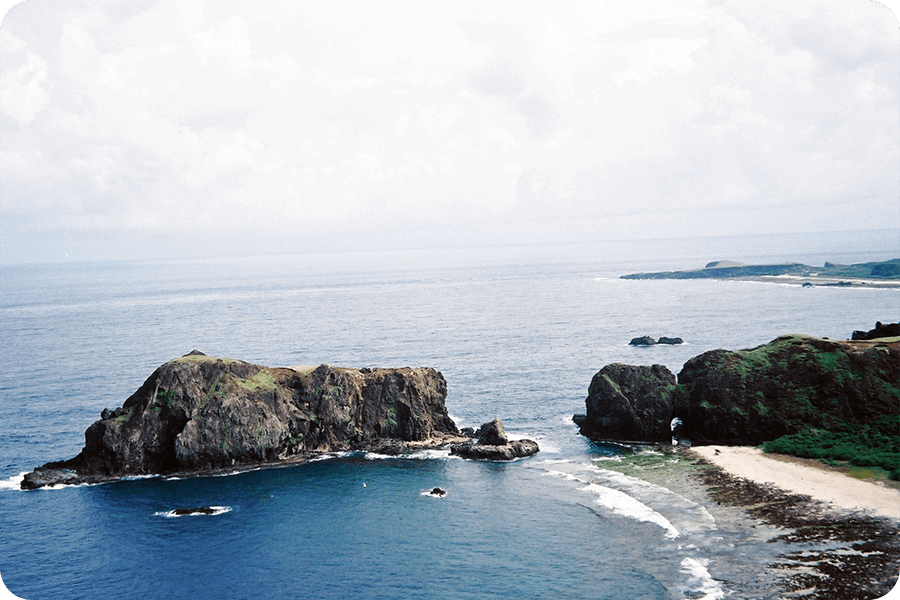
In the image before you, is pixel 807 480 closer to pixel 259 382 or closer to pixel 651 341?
pixel 259 382

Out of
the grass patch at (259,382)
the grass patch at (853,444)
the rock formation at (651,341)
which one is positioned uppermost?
the grass patch at (259,382)

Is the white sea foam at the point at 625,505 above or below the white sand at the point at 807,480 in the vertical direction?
below

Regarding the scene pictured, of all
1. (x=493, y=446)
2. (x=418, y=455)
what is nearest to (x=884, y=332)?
(x=493, y=446)

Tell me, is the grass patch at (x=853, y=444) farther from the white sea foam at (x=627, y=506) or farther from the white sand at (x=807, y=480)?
the white sea foam at (x=627, y=506)

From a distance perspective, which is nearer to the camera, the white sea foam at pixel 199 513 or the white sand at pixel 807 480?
the white sand at pixel 807 480

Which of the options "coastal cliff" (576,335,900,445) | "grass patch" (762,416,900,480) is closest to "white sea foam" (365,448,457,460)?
"coastal cliff" (576,335,900,445)

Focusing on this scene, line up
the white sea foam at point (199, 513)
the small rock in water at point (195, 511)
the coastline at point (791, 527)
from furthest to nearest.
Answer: the small rock in water at point (195, 511), the white sea foam at point (199, 513), the coastline at point (791, 527)

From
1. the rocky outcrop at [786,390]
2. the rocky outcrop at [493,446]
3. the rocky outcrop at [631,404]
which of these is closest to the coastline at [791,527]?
the rocky outcrop at [786,390]

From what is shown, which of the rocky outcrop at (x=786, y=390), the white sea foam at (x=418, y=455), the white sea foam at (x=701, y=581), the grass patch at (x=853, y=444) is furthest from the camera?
the white sea foam at (x=418, y=455)
